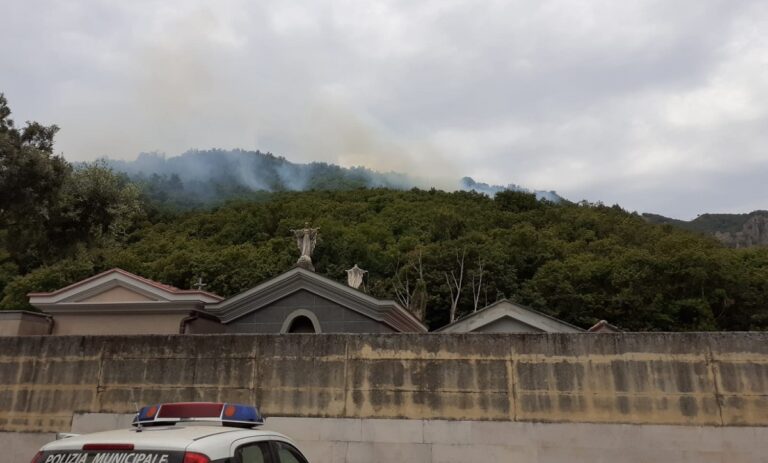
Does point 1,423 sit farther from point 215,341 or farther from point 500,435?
point 500,435

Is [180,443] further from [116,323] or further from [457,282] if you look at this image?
[457,282]

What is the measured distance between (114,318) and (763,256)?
176ft

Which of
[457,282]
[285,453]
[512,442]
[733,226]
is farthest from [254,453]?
[733,226]

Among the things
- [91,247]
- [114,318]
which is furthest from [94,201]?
[114,318]

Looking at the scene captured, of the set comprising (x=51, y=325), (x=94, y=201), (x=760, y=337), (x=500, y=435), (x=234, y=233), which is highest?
(x=234, y=233)

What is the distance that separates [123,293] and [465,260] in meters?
38.0

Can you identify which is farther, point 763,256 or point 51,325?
point 763,256

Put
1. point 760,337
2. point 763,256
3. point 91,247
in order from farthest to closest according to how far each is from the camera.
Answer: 1. point 763,256
2. point 91,247
3. point 760,337

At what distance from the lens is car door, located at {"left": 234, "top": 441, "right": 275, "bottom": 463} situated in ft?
13.9

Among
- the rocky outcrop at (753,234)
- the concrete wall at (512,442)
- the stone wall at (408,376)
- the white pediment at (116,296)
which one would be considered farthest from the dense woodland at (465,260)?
the rocky outcrop at (753,234)

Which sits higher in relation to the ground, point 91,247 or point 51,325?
point 91,247

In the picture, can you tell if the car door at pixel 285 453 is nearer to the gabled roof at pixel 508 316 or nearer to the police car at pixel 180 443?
the police car at pixel 180 443

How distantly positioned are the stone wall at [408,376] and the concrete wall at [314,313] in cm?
503

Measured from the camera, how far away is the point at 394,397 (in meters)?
10.7
